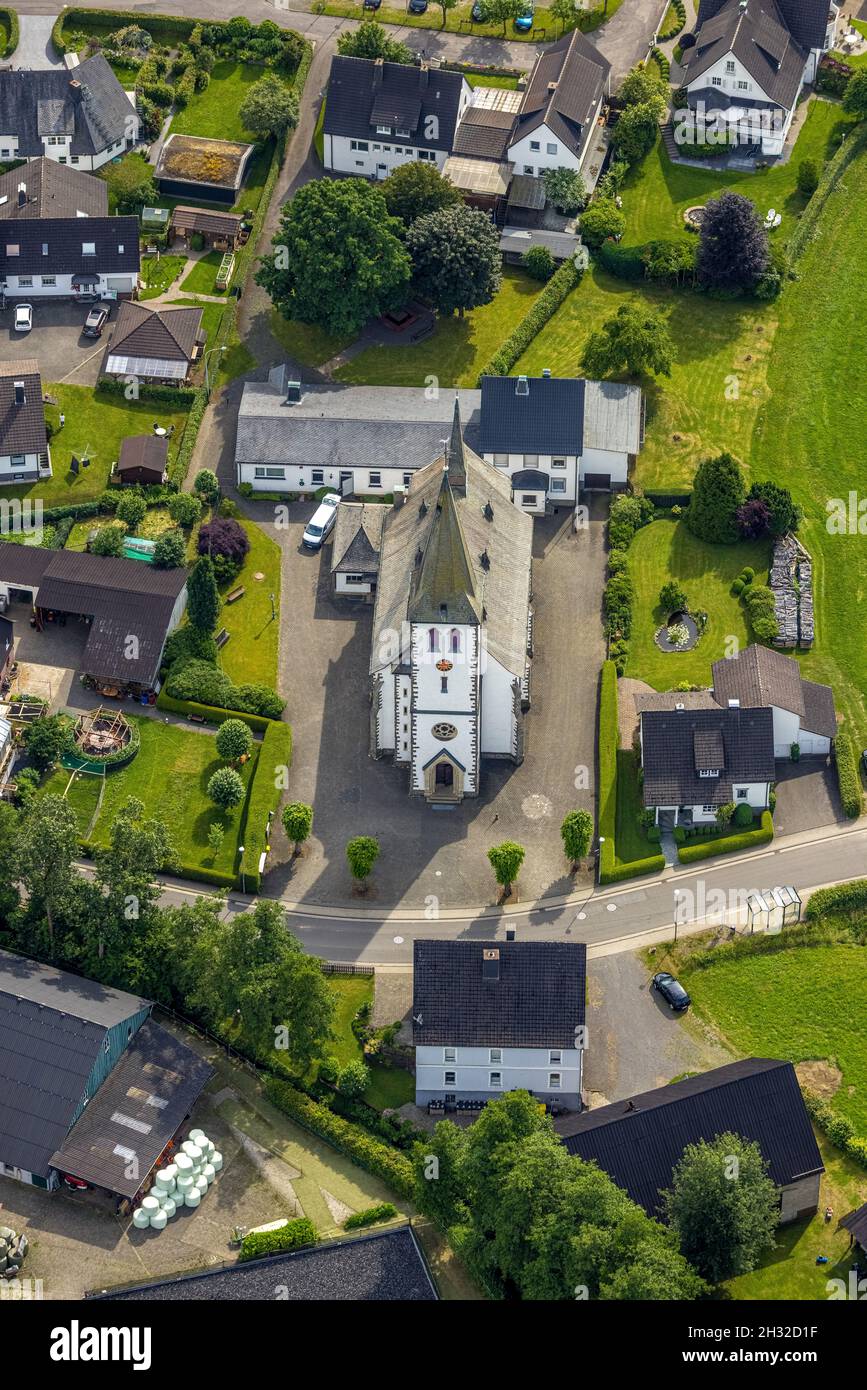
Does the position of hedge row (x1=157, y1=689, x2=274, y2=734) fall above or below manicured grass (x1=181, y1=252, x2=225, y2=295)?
below

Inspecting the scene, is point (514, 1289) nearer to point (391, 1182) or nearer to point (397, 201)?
point (391, 1182)

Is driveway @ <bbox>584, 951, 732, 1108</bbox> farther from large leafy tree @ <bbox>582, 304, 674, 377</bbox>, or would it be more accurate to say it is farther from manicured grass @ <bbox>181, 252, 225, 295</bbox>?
manicured grass @ <bbox>181, 252, 225, 295</bbox>

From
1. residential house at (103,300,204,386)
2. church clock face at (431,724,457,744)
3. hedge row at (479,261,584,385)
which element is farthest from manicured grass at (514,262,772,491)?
church clock face at (431,724,457,744)

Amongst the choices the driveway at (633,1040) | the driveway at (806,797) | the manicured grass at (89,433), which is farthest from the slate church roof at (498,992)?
the manicured grass at (89,433)

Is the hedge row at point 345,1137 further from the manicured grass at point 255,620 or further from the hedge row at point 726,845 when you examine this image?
the manicured grass at point 255,620

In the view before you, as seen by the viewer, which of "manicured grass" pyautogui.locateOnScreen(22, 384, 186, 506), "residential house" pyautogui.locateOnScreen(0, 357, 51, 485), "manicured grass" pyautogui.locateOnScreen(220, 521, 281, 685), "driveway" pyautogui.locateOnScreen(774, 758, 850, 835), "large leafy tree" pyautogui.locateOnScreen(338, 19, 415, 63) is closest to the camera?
"driveway" pyautogui.locateOnScreen(774, 758, 850, 835)

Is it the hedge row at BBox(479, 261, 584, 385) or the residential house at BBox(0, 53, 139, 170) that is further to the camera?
the residential house at BBox(0, 53, 139, 170)
